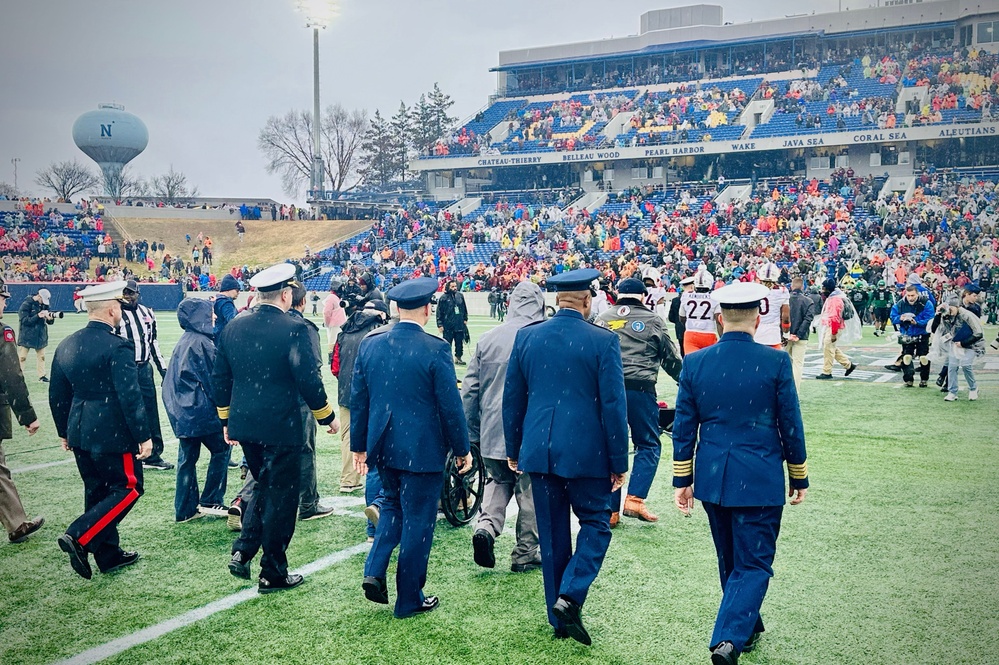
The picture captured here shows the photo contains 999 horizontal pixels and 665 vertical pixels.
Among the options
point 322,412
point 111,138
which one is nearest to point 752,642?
point 322,412

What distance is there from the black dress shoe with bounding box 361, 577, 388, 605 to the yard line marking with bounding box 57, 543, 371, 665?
86 centimetres

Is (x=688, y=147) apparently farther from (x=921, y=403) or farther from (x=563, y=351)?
(x=563, y=351)

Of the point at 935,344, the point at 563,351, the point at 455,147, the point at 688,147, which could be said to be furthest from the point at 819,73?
the point at 563,351

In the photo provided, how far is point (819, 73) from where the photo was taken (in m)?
44.9

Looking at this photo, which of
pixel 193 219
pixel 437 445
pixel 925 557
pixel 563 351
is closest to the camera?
pixel 563 351

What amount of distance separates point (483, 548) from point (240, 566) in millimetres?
1526

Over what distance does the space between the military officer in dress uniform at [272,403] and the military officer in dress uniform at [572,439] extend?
142 centimetres

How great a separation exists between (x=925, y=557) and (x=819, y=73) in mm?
44273

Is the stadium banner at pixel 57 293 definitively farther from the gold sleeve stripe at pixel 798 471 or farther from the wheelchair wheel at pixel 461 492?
the gold sleeve stripe at pixel 798 471

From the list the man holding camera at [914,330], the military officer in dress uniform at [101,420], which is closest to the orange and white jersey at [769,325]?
the man holding camera at [914,330]

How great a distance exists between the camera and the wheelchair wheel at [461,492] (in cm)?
647

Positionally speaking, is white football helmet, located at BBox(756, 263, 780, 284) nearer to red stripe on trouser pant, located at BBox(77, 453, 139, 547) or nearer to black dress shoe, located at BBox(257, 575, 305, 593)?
black dress shoe, located at BBox(257, 575, 305, 593)

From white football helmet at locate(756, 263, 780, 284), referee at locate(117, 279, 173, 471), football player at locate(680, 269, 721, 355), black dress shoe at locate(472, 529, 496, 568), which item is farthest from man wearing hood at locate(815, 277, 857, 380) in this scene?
referee at locate(117, 279, 173, 471)

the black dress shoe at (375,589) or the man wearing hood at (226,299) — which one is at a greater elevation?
the man wearing hood at (226,299)
